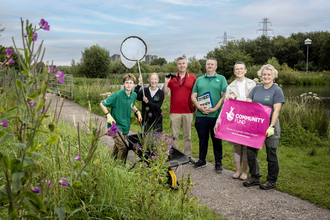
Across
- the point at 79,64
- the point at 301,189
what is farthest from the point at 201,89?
the point at 79,64

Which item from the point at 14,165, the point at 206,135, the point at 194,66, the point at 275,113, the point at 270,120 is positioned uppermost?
the point at 194,66

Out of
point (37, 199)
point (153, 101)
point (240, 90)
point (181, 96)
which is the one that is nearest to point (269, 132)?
point (240, 90)

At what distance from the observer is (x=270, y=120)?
162 inches

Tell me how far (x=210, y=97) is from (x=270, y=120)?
1.21 m

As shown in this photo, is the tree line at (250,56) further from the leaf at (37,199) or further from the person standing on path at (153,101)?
the leaf at (37,199)

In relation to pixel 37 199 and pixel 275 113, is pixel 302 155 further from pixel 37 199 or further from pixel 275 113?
pixel 37 199

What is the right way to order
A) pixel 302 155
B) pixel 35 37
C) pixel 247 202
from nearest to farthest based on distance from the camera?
1. pixel 35 37
2. pixel 247 202
3. pixel 302 155

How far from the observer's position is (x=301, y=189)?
4.23 m

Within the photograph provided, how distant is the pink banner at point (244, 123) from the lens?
4020mm

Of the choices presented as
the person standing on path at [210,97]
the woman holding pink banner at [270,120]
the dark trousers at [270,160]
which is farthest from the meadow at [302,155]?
the person standing on path at [210,97]

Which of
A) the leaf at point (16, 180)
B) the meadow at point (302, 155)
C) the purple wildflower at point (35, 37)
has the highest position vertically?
the purple wildflower at point (35, 37)

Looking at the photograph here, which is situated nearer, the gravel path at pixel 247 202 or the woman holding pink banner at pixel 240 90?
the gravel path at pixel 247 202

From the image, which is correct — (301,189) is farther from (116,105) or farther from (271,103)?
(116,105)

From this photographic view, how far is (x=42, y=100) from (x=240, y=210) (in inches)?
126
